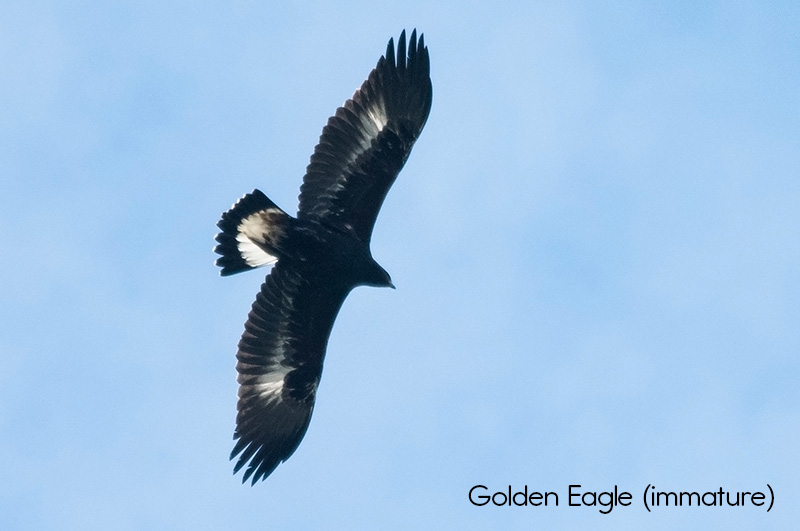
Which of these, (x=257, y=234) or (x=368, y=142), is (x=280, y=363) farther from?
(x=368, y=142)

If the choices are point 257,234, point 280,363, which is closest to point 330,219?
point 257,234

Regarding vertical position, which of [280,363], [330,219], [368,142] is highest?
[368,142]

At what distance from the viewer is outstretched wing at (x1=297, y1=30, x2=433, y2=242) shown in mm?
9398

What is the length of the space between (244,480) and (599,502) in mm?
3281

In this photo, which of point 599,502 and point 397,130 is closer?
point 599,502

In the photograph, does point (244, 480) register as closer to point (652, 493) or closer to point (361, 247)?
point (361, 247)

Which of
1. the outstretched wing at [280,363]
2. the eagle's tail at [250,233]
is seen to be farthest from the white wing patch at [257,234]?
the outstretched wing at [280,363]

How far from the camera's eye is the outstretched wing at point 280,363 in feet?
31.4

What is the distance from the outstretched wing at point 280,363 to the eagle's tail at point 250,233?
0.24 metres

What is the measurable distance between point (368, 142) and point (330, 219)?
805mm

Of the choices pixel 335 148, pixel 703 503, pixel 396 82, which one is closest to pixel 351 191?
pixel 335 148

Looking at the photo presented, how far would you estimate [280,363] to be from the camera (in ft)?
32.4

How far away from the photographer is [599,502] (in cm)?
884

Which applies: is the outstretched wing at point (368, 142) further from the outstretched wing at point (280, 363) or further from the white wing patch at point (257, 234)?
the outstretched wing at point (280, 363)
